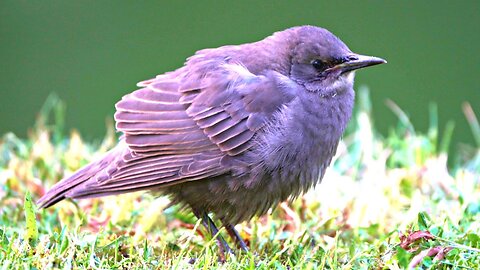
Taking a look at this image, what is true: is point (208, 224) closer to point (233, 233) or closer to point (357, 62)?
point (233, 233)

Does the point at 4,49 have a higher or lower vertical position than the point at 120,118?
higher

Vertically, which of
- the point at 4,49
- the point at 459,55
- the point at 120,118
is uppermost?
the point at 4,49

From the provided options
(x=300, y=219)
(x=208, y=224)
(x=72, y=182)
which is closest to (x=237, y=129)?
(x=208, y=224)

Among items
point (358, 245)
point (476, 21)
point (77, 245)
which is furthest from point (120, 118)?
point (476, 21)

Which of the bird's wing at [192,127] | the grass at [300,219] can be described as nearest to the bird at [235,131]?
the bird's wing at [192,127]

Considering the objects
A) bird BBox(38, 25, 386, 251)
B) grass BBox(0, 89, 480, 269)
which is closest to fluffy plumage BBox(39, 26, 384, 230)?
bird BBox(38, 25, 386, 251)

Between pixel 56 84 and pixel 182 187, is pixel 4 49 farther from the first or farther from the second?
pixel 182 187
